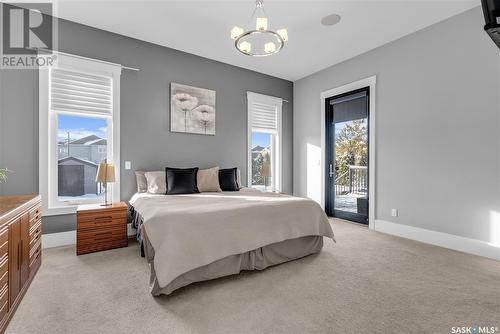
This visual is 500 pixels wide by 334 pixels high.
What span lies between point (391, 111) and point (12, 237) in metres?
4.71

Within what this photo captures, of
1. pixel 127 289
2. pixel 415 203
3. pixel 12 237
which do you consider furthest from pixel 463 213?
pixel 12 237

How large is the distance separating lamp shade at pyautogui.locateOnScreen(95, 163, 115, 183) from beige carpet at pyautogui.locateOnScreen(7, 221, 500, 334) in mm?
938

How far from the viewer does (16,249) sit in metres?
1.81

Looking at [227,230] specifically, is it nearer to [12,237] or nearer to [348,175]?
[12,237]

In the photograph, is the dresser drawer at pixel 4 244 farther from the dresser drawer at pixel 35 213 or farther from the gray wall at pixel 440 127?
the gray wall at pixel 440 127

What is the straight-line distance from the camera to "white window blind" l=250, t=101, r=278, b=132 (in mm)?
5074

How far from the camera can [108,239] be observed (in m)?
3.05

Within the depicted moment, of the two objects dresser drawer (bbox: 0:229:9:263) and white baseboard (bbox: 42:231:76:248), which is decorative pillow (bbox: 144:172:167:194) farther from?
dresser drawer (bbox: 0:229:9:263)

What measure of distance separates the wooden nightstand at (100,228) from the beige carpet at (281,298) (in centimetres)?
18

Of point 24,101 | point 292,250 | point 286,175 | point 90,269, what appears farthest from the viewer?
point 286,175

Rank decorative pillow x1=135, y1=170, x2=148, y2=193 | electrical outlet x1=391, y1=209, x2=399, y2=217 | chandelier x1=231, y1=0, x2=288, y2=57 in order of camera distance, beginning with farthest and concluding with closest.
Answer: electrical outlet x1=391, y1=209, x2=399, y2=217
decorative pillow x1=135, y1=170, x2=148, y2=193
chandelier x1=231, y1=0, x2=288, y2=57

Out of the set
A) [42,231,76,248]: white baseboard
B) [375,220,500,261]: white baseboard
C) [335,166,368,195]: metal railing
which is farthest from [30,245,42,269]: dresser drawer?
[335,166,368,195]: metal railing

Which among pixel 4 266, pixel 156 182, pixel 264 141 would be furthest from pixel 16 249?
pixel 264 141

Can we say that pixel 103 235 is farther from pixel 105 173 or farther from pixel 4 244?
pixel 4 244
